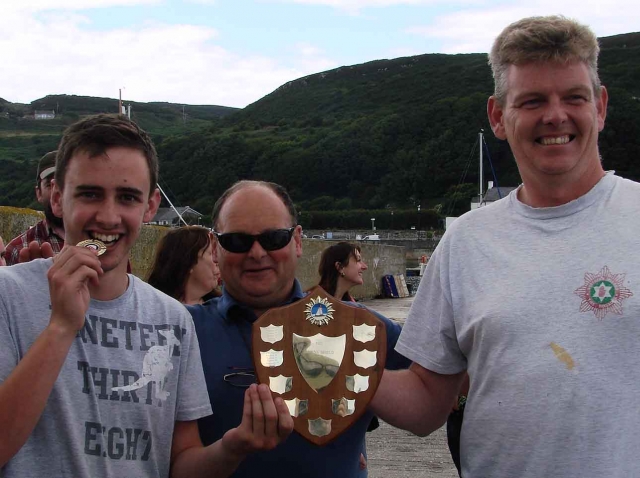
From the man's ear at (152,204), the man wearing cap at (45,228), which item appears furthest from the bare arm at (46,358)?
the man wearing cap at (45,228)

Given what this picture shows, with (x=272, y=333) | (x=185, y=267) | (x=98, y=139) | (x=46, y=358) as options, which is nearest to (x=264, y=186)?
(x=272, y=333)

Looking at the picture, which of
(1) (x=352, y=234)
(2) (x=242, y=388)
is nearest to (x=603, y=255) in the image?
(2) (x=242, y=388)

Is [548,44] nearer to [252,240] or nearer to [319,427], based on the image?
[252,240]

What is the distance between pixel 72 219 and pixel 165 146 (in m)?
149

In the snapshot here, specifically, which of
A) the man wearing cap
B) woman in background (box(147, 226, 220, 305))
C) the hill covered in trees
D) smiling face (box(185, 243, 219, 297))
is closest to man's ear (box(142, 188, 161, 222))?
the man wearing cap

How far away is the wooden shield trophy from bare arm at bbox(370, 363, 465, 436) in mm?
98

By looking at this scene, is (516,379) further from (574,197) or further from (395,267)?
(395,267)

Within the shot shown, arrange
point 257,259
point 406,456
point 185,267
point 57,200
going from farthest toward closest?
point 406,456, point 185,267, point 257,259, point 57,200

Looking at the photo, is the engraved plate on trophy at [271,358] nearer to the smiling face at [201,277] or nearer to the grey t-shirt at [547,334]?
the grey t-shirt at [547,334]

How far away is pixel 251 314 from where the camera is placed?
9.78 ft

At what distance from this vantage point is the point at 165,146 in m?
148

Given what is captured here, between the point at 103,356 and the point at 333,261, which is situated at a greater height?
the point at 103,356

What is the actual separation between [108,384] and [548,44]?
181cm

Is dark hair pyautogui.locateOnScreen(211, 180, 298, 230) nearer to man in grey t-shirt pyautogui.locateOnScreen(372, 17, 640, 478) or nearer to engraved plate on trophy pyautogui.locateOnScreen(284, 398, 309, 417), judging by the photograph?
man in grey t-shirt pyautogui.locateOnScreen(372, 17, 640, 478)
